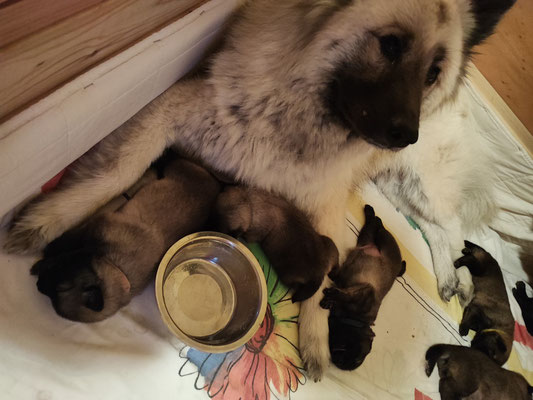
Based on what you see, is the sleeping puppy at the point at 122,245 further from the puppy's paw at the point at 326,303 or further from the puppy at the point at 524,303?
the puppy at the point at 524,303

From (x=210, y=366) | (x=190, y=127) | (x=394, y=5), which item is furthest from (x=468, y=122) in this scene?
(x=210, y=366)

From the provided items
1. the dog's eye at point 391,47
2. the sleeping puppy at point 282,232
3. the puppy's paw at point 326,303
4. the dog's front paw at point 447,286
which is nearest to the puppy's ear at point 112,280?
the sleeping puppy at point 282,232

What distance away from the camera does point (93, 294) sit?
104cm

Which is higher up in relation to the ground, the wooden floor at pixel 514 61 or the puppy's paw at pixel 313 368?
the wooden floor at pixel 514 61

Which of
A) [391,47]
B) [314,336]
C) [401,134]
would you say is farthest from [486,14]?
[314,336]

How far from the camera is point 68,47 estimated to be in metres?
0.83

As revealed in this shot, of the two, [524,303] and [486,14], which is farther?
[524,303]

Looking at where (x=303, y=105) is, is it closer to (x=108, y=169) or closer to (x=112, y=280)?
(x=108, y=169)

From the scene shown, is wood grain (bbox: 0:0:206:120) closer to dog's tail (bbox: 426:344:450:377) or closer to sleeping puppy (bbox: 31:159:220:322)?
sleeping puppy (bbox: 31:159:220:322)

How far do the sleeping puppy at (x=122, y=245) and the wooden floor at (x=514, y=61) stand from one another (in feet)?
5.65

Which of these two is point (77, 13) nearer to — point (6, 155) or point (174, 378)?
point (6, 155)

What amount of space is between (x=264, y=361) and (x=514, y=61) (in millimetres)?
2043

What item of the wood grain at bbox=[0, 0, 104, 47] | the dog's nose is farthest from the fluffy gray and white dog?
the wood grain at bbox=[0, 0, 104, 47]

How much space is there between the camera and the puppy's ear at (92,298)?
1.04 m
